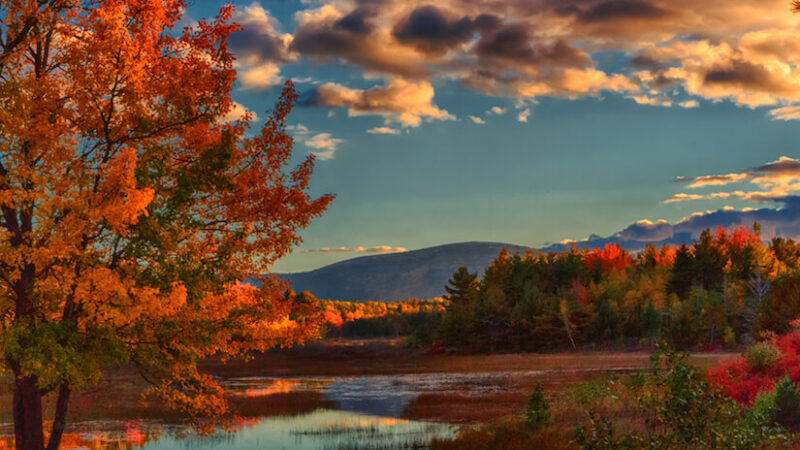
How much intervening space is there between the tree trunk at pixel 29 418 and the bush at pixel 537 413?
16.5m

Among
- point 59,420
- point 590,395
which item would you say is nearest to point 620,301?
point 590,395

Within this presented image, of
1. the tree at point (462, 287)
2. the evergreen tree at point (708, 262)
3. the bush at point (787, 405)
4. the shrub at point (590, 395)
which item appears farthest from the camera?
the tree at point (462, 287)

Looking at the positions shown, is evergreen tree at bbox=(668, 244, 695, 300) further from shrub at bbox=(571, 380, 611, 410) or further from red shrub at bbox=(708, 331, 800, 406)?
shrub at bbox=(571, 380, 611, 410)

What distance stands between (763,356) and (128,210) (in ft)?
80.4

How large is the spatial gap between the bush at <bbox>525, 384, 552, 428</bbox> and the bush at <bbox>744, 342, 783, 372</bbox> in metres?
8.39

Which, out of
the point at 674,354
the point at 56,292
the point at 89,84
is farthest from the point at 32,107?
the point at 674,354

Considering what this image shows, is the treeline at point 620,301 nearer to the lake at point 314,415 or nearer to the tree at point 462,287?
the tree at point 462,287

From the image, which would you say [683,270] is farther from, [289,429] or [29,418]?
[29,418]

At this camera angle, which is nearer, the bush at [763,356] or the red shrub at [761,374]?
the red shrub at [761,374]

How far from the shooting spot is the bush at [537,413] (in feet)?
91.8

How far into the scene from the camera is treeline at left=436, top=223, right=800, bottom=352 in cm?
10738

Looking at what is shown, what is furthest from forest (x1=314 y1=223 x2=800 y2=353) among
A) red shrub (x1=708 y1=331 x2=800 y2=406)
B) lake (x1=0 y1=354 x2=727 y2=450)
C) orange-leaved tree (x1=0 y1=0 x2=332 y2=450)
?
orange-leaved tree (x1=0 y1=0 x2=332 y2=450)

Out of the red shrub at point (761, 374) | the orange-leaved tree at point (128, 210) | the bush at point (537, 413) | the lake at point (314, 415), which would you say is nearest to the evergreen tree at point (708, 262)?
the lake at point (314, 415)

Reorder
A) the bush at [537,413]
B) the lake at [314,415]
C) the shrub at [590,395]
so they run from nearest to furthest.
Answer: the bush at [537,413] → the shrub at [590,395] → the lake at [314,415]
